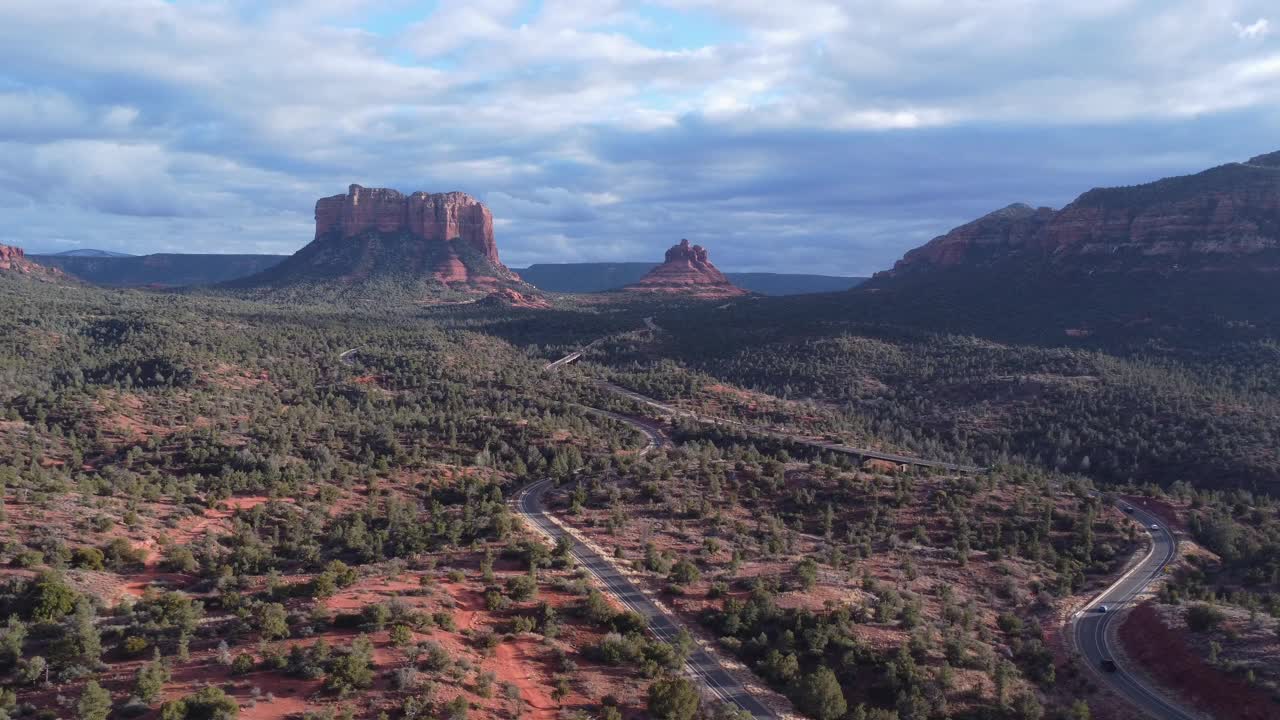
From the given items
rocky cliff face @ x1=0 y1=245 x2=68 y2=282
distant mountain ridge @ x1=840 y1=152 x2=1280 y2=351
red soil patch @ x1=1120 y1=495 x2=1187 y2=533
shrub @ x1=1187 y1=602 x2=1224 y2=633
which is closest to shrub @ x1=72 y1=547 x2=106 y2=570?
shrub @ x1=1187 y1=602 x2=1224 y2=633

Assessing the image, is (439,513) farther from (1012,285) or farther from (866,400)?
(1012,285)

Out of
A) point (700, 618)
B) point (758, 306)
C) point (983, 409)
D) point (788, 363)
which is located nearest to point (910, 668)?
point (700, 618)

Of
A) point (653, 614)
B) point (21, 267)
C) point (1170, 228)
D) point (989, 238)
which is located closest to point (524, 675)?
point (653, 614)

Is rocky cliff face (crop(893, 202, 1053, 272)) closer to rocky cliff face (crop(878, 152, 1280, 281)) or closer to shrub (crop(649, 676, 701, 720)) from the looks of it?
rocky cliff face (crop(878, 152, 1280, 281))

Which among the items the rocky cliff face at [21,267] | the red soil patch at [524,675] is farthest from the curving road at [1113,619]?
the rocky cliff face at [21,267]

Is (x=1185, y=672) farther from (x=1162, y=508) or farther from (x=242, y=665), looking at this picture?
(x=242, y=665)
